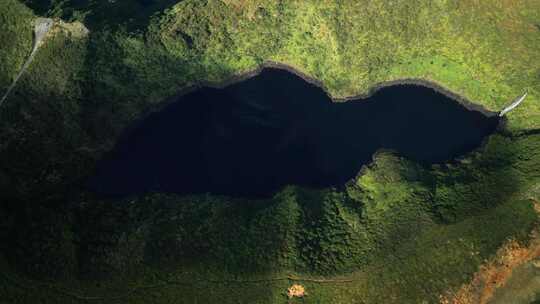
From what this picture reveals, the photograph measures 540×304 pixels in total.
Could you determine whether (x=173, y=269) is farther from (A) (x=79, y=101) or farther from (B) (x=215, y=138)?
(A) (x=79, y=101)

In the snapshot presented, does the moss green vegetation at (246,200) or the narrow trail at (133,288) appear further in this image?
the moss green vegetation at (246,200)

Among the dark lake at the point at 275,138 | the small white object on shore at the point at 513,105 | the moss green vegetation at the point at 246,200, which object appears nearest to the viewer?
the moss green vegetation at the point at 246,200

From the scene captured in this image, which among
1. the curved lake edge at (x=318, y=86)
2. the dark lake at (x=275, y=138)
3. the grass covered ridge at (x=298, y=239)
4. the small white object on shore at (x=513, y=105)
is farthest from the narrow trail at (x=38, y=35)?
the small white object on shore at (x=513, y=105)

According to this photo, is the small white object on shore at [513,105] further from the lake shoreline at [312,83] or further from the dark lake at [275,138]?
the dark lake at [275,138]

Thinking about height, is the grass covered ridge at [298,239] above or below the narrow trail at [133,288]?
above

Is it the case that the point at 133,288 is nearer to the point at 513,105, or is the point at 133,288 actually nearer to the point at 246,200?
the point at 246,200

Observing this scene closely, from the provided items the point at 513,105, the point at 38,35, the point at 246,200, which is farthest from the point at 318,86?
the point at 38,35
